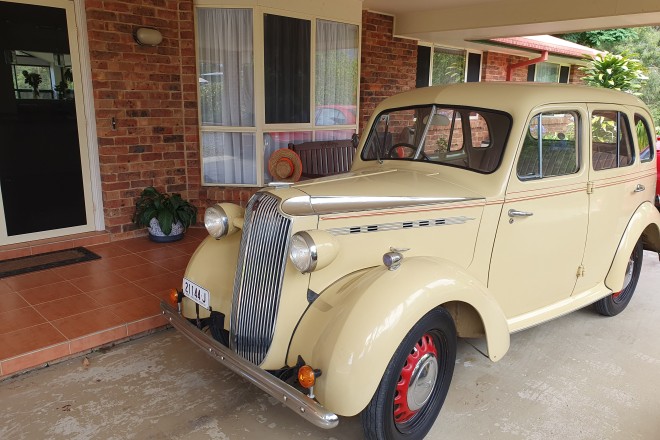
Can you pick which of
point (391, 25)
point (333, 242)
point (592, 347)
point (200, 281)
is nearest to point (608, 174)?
point (592, 347)

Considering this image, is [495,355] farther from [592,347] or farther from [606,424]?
[592,347]

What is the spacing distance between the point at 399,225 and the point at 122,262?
125 inches

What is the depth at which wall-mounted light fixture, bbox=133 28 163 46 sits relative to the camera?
5215 mm

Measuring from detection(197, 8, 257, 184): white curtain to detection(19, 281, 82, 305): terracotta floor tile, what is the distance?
2.35 m

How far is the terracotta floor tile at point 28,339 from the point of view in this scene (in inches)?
124

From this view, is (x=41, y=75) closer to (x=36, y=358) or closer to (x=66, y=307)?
(x=66, y=307)

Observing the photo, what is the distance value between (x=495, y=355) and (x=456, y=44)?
7.82m

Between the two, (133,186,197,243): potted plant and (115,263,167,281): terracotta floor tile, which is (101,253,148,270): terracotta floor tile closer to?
(115,263,167,281): terracotta floor tile

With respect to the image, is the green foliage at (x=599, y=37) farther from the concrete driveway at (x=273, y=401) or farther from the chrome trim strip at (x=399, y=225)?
the chrome trim strip at (x=399, y=225)

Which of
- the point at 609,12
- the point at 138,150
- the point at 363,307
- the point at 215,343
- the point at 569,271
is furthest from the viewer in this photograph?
the point at 609,12

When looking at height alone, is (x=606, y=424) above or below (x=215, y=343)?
below

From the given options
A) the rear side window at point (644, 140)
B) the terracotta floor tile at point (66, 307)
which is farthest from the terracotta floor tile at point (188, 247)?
the rear side window at point (644, 140)

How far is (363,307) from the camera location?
2211 mm

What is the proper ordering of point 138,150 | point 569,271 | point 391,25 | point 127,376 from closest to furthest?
point 127,376 → point 569,271 → point 138,150 → point 391,25
